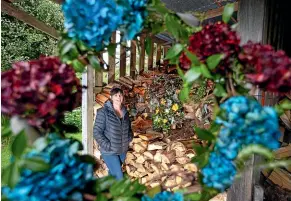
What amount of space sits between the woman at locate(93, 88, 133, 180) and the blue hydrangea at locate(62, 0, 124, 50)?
262cm

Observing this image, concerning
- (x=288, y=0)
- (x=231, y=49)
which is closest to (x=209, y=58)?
(x=231, y=49)

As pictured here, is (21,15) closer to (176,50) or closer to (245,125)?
(176,50)

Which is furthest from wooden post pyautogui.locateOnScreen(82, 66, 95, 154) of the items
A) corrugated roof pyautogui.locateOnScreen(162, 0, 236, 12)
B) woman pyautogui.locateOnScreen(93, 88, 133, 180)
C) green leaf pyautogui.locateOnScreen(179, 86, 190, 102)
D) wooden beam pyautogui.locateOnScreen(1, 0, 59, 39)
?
green leaf pyautogui.locateOnScreen(179, 86, 190, 102)

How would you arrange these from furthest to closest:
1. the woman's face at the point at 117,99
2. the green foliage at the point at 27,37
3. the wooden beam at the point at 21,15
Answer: the green foliage at the point at 27,37, the woman's face at the point at 117,99, the wooden beam at the point at 21,15

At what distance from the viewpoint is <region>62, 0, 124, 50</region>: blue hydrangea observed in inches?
26.6

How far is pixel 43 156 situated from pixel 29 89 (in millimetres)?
118

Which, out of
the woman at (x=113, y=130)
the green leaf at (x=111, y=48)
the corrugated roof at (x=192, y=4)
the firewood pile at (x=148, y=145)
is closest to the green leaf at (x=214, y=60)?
the green leaf at (x=111, y=48)

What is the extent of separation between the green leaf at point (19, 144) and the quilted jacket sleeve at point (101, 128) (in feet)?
9.12

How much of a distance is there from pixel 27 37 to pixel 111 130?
210 inches

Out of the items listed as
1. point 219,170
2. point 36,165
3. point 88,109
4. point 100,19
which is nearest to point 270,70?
point 219,170

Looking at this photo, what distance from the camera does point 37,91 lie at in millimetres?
572

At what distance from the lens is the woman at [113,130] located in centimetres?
337

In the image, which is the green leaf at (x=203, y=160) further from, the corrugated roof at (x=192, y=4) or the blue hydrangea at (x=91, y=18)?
the corrugated roof at (x=192, y=4)

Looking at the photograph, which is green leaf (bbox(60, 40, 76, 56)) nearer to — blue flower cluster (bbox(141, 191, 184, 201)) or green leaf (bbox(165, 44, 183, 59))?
green leaf (bbox(165, 44, 183, 59))
